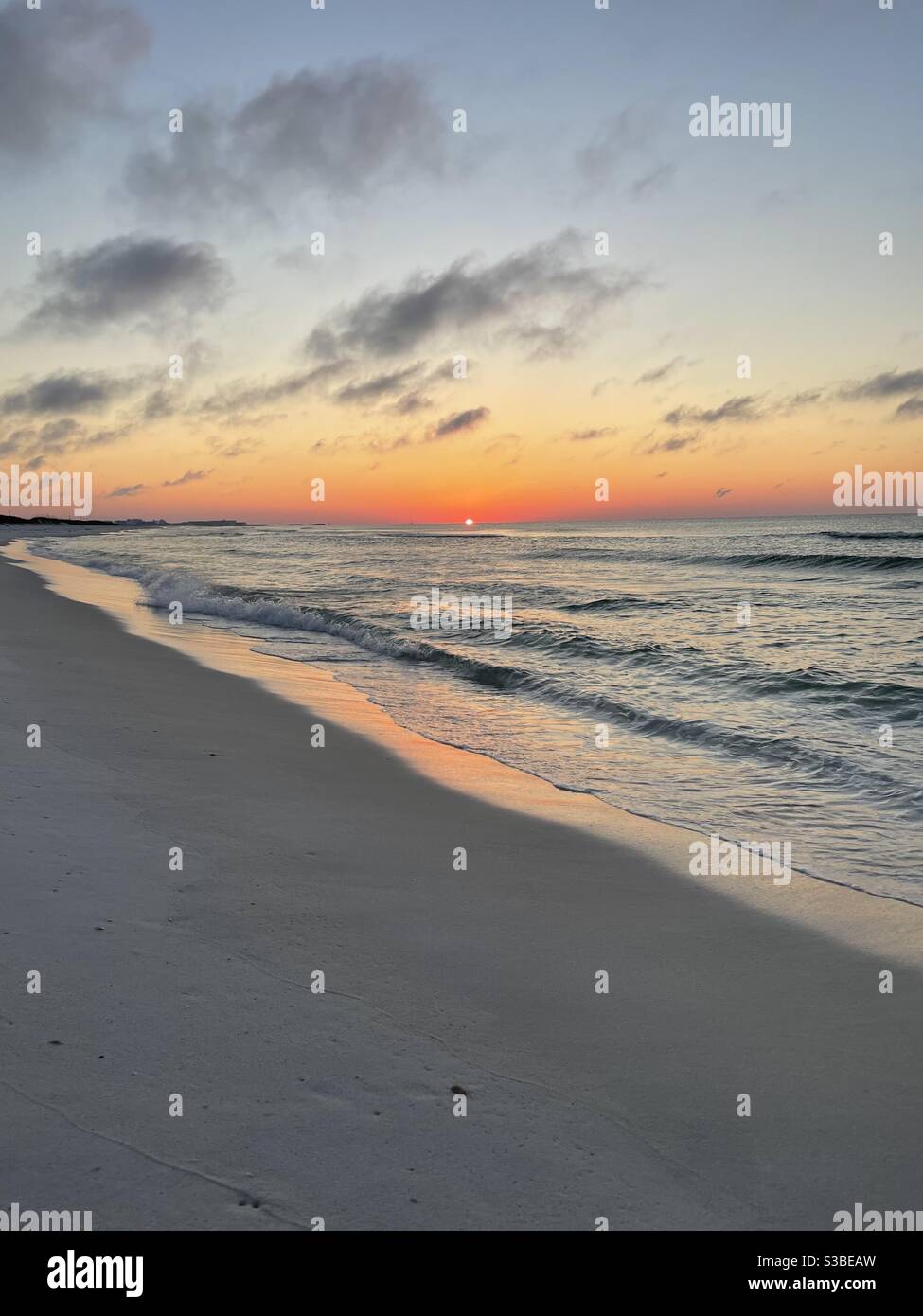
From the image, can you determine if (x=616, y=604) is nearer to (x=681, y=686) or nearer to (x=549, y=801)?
(x=681, y=686)

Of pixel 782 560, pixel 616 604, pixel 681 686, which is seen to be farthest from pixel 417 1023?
pixel 782 560

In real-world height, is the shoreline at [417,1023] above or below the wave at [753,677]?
below

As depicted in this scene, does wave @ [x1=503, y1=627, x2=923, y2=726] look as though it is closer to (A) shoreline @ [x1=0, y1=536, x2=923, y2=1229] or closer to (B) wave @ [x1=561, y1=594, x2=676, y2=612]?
(A) shoreline @ [x1=0, y1=536, x2=923, y2=1229]

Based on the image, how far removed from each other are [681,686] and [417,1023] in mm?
10231

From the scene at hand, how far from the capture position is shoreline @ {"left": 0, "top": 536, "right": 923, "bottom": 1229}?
254 cm

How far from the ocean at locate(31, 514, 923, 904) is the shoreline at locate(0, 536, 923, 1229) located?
1.32 m

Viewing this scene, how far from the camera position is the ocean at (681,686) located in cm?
733

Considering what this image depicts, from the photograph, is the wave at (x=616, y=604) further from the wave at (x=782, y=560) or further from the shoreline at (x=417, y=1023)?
the shoreline at (x=417, y=1023)

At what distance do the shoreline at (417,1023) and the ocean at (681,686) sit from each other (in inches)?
52.0

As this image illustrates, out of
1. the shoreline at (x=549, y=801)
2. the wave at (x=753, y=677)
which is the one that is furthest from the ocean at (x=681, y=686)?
the shoreline at (x=549, y=801)

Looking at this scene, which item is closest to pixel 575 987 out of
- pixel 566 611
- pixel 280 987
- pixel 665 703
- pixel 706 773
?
pixel 280 987

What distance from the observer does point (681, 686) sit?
13.0 meters

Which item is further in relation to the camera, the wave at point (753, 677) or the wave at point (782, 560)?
the wave at point (782, 560)

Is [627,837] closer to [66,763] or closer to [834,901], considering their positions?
[834,901]
